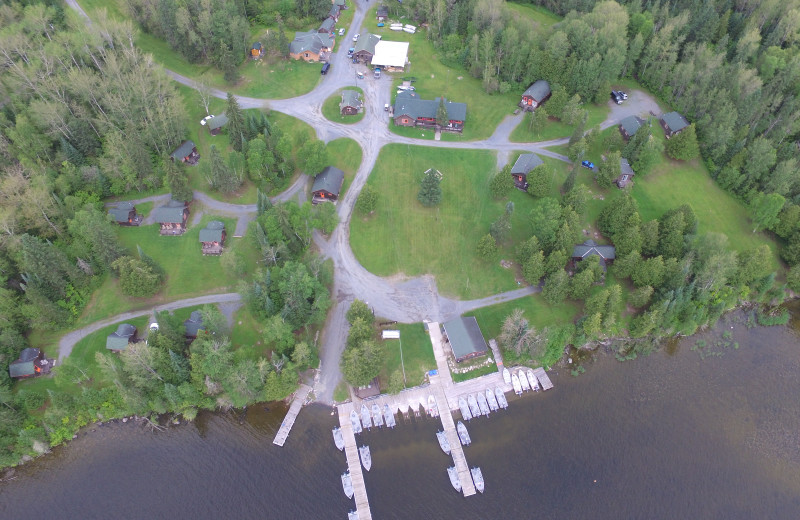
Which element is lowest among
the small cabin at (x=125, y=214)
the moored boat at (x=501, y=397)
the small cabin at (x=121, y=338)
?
A: the moored boat at (x=501, y=397)

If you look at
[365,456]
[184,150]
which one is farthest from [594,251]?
[184,150]

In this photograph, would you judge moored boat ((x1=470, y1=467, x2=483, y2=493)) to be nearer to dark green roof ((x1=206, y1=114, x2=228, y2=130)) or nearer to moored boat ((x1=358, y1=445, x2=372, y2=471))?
moored boat ((x1=358, y1=445, x2=372, y2=471))

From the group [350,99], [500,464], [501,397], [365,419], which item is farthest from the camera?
[350,99]

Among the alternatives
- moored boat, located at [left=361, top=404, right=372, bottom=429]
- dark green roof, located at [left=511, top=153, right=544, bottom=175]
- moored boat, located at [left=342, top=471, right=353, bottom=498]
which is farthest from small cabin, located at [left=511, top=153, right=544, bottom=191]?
moored boat, located at [left=342, top=471, right=353, bottom=498]

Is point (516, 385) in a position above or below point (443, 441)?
above

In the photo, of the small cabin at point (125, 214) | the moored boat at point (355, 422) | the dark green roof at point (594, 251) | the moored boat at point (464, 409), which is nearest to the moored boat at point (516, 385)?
the moored boat at point (464, 409)

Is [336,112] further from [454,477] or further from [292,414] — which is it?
[454,477]

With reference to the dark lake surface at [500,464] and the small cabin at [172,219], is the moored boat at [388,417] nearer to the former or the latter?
the dark lake surface at [500,464]
